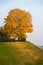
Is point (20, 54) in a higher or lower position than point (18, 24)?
lower

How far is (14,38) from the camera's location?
90125 millimetres

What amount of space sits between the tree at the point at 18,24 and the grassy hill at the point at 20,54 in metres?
4.48

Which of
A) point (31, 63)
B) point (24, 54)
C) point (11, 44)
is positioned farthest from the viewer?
point (11, 44)

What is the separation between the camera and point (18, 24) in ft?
296

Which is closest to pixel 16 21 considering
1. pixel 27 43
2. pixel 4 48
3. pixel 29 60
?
pixel 27 43

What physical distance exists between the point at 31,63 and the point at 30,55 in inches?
265

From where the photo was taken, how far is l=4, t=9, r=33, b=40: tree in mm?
89875

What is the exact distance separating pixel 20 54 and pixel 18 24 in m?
16.2

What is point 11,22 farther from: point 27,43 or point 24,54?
point 24,54

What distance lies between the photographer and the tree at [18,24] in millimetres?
89875

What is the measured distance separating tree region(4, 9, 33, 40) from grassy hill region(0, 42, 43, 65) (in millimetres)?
4481

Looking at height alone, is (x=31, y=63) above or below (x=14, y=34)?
below

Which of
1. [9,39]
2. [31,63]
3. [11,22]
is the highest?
[11,22]

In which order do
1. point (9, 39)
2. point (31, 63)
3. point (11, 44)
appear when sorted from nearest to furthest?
point (31, 63), point (11, 44), point (9, 39)
